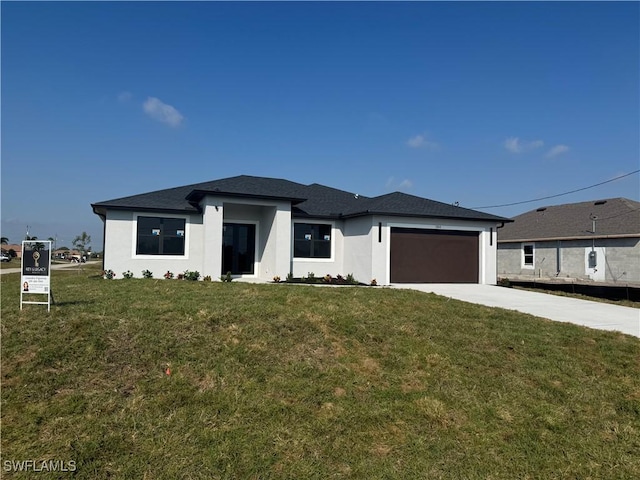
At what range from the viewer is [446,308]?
984 centimetres

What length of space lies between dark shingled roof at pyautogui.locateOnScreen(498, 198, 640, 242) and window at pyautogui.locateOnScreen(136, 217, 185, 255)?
1575cm

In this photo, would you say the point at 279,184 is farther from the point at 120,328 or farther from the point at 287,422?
the point at 287,422

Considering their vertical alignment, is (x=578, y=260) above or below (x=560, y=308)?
above

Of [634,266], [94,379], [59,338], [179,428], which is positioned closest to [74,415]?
[94,379]

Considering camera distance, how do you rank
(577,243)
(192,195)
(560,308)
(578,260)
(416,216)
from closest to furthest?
(560,308) < (192,195) < (416,216) < (578,260) < (577,243)

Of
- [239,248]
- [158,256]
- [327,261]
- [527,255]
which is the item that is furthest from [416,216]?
[527,255]

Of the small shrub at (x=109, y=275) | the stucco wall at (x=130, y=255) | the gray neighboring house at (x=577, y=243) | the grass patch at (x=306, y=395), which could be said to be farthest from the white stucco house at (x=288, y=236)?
the grass patch at (x=306, y=395)

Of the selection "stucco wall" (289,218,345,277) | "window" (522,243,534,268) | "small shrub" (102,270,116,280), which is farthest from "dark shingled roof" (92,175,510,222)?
"window" (522,243,534,268)

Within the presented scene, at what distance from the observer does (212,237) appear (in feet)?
51.6

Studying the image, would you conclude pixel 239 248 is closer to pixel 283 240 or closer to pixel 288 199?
pixel 283 240

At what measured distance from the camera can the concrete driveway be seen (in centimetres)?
941

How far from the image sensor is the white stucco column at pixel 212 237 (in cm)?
1565

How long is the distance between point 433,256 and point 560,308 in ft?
21.6

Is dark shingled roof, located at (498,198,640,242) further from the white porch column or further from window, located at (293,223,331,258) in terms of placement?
the white porch column
